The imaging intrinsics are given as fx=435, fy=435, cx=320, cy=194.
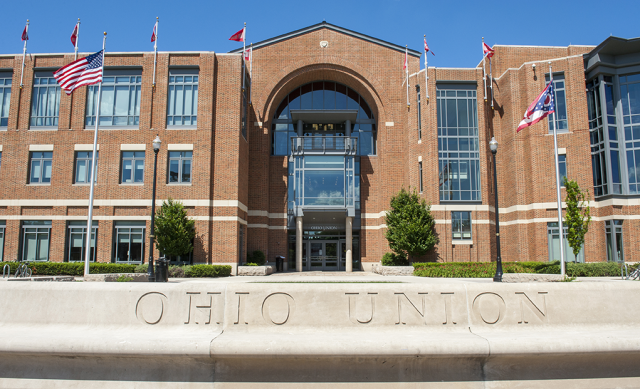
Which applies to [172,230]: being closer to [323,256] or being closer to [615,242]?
[323,256]

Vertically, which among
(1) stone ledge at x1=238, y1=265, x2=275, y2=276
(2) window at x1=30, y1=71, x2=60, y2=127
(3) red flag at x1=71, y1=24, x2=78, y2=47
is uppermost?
(3) red flag at x1=71, y1=24, x2=78, y2=47

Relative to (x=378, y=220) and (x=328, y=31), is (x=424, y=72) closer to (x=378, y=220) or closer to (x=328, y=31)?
(x=328, y=31)

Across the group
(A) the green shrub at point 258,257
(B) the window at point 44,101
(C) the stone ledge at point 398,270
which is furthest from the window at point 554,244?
(B) the window at point 44,101

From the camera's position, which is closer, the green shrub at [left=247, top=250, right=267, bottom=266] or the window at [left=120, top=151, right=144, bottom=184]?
the window at [left=120, top=151, right=144, bottom=184]

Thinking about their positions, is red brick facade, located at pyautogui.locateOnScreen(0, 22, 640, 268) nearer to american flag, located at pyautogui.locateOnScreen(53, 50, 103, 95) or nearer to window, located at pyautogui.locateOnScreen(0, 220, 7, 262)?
window, located at pyautogui.locateOnScreen(0, 220, 7, 262)

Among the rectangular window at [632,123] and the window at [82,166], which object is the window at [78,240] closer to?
the window at [82,166]

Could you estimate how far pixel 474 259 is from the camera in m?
30.5

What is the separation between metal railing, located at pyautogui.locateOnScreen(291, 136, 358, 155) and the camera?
34.1m

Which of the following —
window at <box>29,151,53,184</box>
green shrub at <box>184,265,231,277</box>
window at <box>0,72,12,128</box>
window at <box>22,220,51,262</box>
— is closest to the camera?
green shrub at <box>184,265,231,277</box>

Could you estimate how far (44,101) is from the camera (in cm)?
2906

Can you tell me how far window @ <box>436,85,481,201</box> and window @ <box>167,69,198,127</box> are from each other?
17367 millimetres

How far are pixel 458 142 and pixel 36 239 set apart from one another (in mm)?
29334

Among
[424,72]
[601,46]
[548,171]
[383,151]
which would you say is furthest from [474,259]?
[601,46]

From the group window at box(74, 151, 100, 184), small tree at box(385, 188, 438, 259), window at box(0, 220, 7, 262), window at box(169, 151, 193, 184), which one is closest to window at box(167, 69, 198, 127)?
window at box(169, 151, 193, 184)
